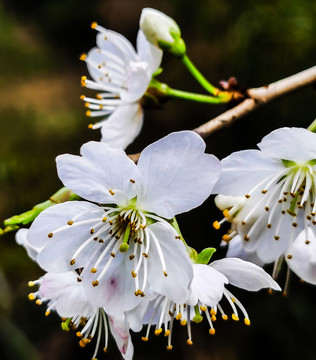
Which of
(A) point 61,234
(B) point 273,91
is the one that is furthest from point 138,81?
(A) point 61,234

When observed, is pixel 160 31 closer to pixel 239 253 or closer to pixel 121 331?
pixel 239 253

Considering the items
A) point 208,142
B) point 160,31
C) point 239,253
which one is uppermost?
point 160,31

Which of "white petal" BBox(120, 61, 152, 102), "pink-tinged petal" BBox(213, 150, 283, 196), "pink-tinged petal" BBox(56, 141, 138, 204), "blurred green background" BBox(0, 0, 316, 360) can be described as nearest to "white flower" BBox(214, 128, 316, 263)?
"pink-tinged petal" BBox(213, 150, 283, 196)

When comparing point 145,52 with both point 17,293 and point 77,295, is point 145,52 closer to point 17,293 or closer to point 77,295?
point 77,295

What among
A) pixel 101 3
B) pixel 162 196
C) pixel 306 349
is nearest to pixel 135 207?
pixel 162 196

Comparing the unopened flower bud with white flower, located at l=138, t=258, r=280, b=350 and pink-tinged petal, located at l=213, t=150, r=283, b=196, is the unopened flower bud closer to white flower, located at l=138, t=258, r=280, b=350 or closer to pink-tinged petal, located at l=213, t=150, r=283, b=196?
pink-tinged petal, located at l=213, t=150, r=283, b=196

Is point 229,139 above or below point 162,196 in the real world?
below
